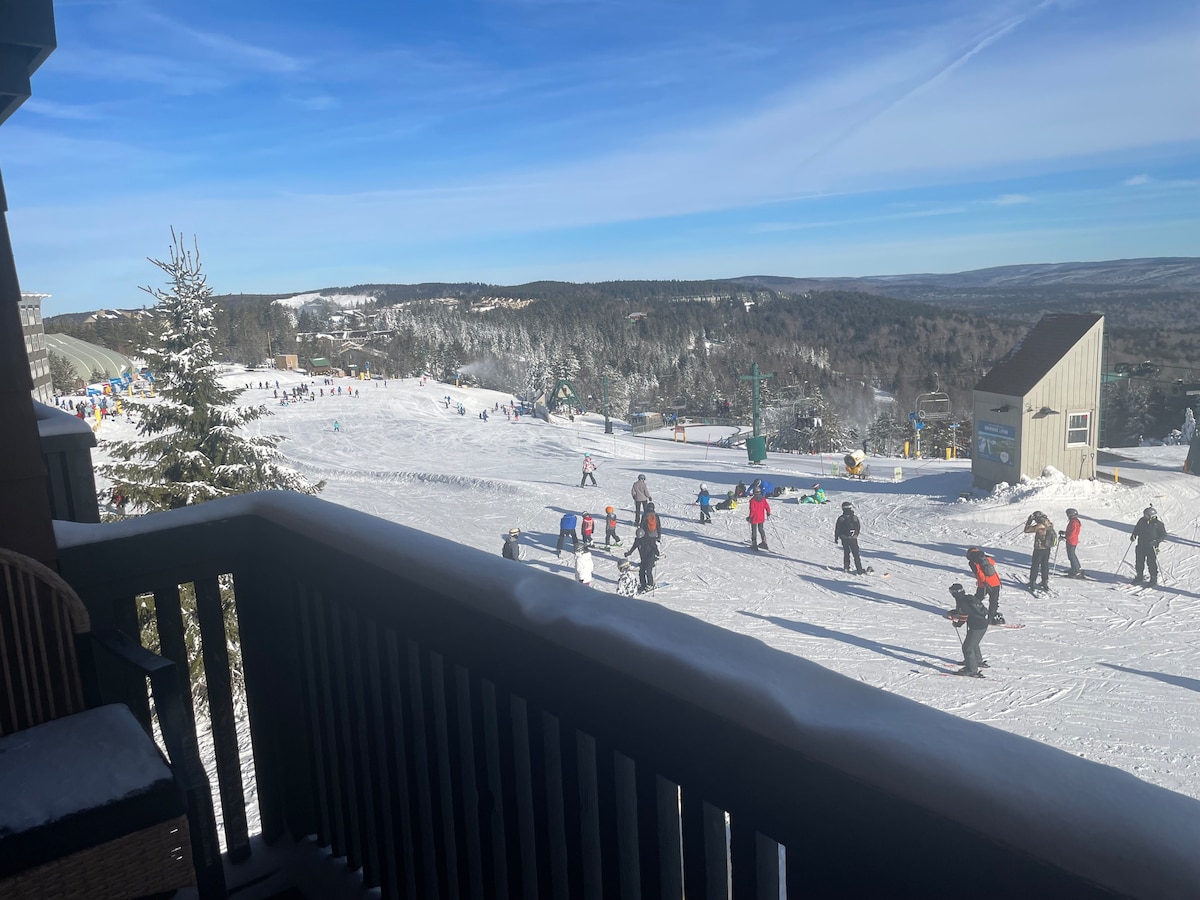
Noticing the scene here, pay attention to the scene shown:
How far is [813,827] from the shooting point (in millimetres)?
807

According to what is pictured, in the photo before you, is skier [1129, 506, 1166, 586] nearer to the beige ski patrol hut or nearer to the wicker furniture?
the beige ski patrol hut

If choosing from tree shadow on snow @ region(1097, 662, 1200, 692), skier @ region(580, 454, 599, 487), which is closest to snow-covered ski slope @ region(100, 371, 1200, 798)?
tree shadow on snow @ region(1097, 662, 1200, 692)

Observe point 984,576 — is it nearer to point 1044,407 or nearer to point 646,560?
point 646,560

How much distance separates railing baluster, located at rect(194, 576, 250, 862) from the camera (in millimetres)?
2143

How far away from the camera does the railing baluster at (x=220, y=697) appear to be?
84.4 inches

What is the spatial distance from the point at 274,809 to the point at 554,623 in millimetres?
1589

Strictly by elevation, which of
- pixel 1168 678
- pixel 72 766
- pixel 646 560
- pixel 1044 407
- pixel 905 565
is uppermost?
pixel 72 766

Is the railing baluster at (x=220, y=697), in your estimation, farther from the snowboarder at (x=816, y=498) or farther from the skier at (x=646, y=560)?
the snowboarder at (x=816, y=498)

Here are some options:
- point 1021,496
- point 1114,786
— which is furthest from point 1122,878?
point 1021,496

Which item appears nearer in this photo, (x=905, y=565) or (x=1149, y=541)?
(x=1149, y=541)

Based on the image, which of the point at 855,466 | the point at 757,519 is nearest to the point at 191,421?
the point at 757,519

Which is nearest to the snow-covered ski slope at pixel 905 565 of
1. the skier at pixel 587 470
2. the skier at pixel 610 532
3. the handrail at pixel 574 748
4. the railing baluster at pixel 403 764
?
the handrail at pixel 574 748

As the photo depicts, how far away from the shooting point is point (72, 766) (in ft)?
4.87

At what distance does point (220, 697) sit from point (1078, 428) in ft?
75.4
